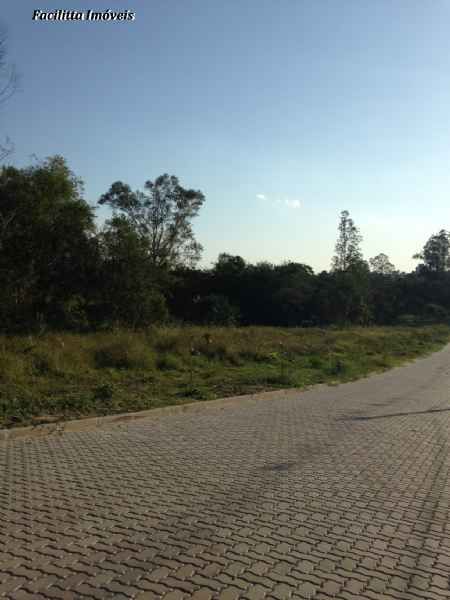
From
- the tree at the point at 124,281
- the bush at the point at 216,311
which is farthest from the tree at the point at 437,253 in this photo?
the tree at the point at 124,281

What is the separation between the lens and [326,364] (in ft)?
73.8

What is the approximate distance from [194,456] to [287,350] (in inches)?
683

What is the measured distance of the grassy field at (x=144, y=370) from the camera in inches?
441

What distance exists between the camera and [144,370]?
54.5 feet

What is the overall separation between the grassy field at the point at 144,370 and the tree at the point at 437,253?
9561cm

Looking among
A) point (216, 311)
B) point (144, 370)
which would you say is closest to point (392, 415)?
point (144, 370)

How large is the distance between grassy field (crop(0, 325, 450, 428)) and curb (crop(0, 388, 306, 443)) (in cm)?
35

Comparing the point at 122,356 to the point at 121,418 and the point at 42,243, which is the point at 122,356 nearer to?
the point at 121,418

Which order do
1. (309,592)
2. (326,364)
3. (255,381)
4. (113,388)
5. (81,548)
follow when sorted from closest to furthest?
(309,592), (81,548), (113,388), (255,381), (326,364)

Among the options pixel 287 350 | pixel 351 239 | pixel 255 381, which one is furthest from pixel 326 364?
pixel 351 239

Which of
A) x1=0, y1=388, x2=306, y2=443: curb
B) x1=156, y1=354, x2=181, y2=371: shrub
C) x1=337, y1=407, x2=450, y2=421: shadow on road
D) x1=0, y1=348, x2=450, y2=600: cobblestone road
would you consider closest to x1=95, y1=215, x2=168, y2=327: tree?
x1=156, y1=354, x2=181, y2=371: shrub

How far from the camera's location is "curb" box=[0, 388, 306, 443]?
8.95m

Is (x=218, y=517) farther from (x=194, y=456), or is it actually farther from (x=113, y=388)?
(x=113, y=388)

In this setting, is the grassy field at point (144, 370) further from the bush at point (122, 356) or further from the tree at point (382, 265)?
the tree at point (382, 265)
